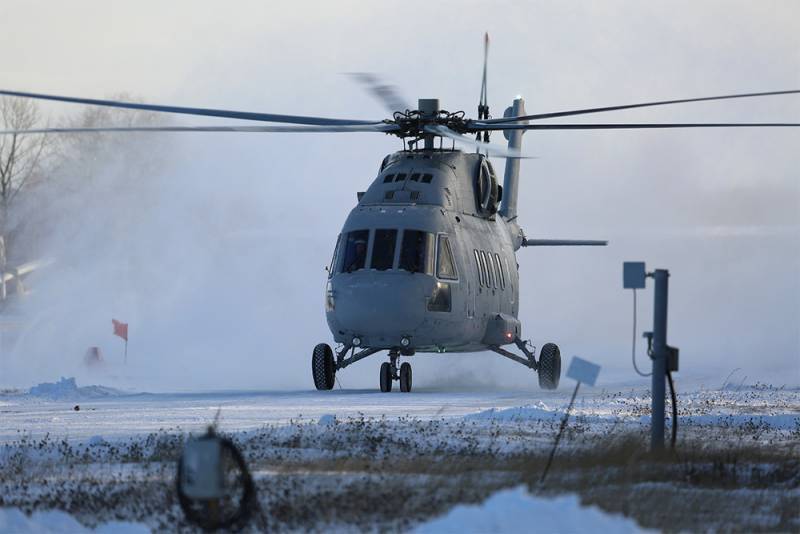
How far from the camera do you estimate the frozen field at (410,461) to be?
1461 centimetres

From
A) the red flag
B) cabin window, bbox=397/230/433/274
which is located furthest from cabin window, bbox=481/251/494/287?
the red flag

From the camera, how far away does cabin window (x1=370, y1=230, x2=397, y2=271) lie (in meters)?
29.3

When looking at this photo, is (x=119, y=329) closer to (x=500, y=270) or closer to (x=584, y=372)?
(x=500, y=270)

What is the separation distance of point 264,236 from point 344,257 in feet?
99.1

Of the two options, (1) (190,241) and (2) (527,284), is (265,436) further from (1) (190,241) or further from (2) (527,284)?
(2) (527,284)

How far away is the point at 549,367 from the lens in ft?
108

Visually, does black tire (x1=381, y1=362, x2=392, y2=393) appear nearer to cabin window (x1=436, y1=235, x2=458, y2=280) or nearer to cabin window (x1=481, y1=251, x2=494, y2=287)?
cabin window (x1=436, y1=235, x2=458, y2=280)

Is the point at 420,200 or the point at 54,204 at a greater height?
the point at 54,204

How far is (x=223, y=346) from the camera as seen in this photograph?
47938mm

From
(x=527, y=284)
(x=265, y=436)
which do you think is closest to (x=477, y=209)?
(x=265, y=436)

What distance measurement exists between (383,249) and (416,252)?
1.93 ft

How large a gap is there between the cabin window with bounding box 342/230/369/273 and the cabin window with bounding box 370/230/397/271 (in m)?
0.18

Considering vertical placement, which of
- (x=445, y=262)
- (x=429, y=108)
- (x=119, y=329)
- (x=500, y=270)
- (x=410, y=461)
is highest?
(x=429, y=108)

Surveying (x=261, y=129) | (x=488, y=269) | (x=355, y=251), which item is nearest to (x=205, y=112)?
(x=261, y=129)
